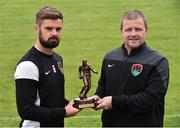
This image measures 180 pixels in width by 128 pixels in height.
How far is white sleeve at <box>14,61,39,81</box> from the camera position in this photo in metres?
4.75

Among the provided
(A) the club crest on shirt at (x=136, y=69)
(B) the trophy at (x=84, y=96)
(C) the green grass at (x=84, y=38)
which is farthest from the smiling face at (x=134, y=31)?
(C) the green grass at (x=84, y=38)

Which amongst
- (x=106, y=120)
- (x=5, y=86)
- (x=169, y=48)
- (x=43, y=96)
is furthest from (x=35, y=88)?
(x=169, y=48)

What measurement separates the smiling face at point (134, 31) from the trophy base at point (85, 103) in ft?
2.24

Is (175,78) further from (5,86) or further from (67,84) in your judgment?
(5,86)

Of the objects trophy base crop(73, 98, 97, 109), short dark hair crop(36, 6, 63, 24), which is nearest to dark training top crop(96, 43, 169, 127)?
trophy base crop(73, 98, 97, 109)

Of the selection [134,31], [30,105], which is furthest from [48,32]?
[134,31]

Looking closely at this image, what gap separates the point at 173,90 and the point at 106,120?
19.3 feet

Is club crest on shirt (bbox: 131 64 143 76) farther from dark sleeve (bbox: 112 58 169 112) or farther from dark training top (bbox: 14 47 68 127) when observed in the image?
dark training top (bbox: 14 47 68 127)

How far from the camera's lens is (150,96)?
16.3 ft

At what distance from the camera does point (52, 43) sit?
4957mm

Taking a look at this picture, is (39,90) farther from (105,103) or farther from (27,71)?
(105,103)

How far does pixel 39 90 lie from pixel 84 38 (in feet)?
39.6

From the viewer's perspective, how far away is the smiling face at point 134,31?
16.4 ft

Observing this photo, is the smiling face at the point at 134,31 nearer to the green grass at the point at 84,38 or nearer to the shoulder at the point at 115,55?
the shoulder at the point at 115,55
